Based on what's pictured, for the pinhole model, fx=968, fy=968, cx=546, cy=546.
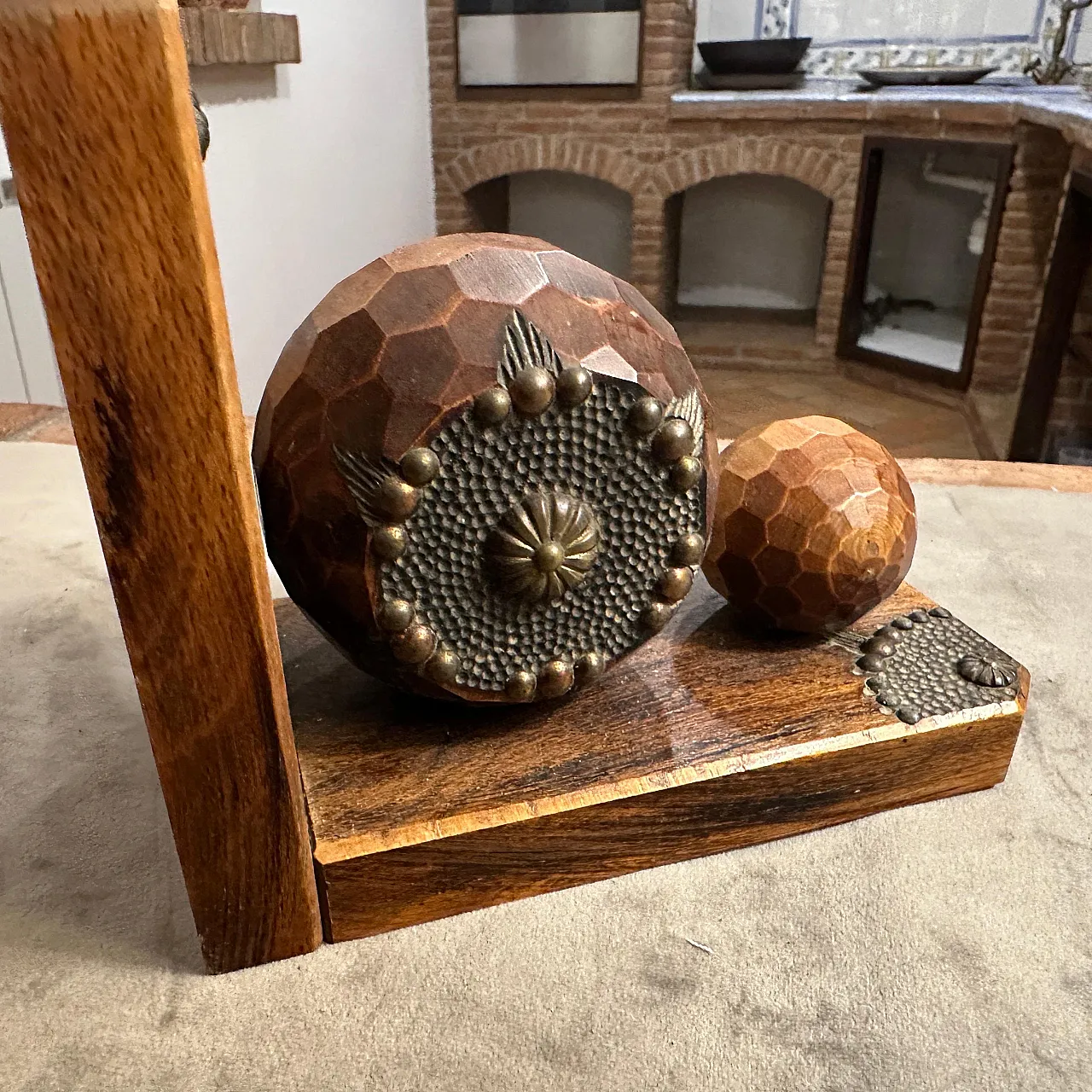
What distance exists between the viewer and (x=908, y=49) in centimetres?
365

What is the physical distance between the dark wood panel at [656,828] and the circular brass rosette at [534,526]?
0.10m

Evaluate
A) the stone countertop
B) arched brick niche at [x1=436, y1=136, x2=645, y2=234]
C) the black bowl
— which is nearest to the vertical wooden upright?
the stone countertop

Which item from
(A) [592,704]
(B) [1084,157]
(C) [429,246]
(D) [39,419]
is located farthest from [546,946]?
(B) [1084,157]

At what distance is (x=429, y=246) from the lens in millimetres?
638

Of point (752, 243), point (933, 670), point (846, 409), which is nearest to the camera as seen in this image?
point (933, 670)

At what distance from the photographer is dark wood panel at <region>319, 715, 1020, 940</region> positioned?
0.65 m

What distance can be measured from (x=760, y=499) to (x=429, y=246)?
33cm

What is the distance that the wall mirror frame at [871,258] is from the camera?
2852 mm

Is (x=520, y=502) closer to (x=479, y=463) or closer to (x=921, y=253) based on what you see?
(x=479, y=463)

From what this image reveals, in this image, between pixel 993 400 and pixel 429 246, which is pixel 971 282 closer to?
pixel 993 400

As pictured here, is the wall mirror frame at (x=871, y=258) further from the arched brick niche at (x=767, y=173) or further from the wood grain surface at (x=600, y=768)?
the wood grain surface at (x=600, y=768)

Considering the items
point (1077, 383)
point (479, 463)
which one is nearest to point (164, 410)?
point (479, 463)

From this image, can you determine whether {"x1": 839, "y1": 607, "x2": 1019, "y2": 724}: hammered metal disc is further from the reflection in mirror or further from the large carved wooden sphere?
the reflection in mirror

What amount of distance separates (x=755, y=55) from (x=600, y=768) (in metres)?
3.35
